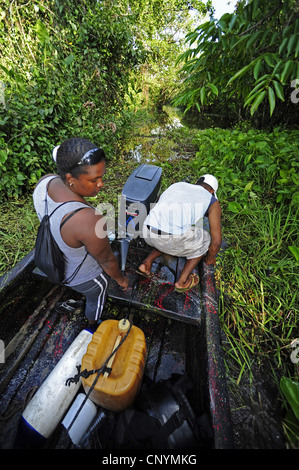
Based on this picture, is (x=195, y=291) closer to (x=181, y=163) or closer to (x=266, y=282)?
(x=266, y=282)

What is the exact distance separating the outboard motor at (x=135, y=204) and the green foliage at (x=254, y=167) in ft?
4.82

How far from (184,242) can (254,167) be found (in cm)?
257

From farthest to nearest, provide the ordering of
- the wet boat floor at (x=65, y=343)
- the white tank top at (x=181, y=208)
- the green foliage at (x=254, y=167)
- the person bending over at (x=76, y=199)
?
the green foliage at (x=254, y=167) → the white tank top at (x=181, y=208) → the wet boat floor at (x=65, y=343) → the person bending over at (x=76, y=199)

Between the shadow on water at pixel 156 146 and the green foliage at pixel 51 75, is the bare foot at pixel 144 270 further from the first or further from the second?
the shadow on water at pixel 156 146

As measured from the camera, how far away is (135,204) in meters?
2.08

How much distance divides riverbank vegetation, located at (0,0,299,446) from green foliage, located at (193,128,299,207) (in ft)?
0.07

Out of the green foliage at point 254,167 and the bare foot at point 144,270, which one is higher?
the green foliage at point 254,167

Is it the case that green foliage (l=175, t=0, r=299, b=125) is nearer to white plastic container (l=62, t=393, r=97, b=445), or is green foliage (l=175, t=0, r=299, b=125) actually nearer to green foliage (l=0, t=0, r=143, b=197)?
white plastic container (l=62, t=393, r=97, b=445)

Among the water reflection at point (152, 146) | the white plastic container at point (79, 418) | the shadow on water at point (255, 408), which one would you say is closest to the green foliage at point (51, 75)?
the water reflection at point (152, 146)

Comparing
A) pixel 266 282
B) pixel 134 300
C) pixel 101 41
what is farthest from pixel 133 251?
pixel 101 41

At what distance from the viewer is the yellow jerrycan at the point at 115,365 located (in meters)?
1.27

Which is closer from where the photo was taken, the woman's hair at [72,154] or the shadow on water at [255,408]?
the woman's hair at [72,154]

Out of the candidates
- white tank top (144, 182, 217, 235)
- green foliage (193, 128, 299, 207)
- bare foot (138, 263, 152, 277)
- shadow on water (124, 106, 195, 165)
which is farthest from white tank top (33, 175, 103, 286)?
shadow on water (124, 106, 195, 165)

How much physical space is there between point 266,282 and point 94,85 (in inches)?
211
